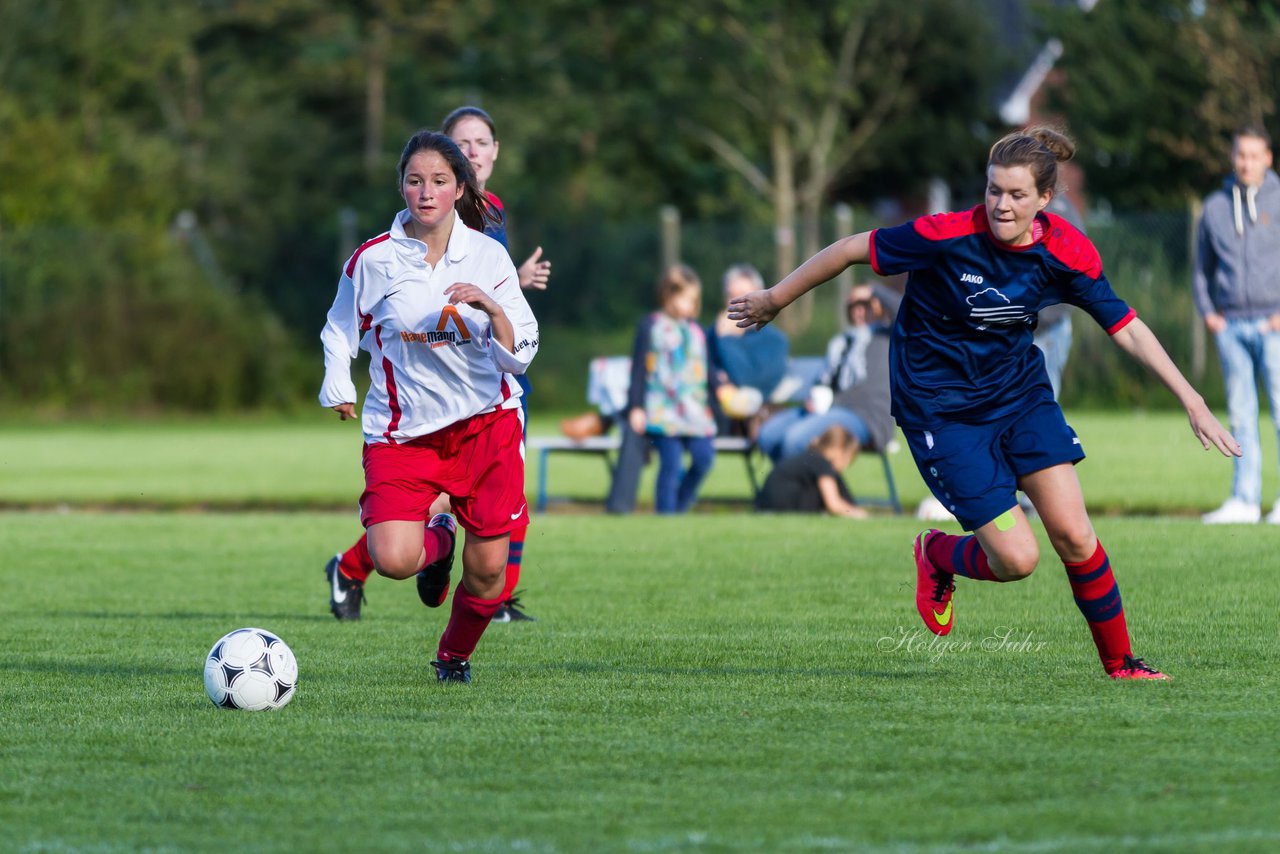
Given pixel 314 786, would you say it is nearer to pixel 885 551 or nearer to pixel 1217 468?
pixel 885 551

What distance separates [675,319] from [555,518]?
173 cm

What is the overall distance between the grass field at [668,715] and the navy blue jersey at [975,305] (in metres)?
0.96

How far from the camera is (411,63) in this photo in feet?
137

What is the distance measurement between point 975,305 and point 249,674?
2633mm

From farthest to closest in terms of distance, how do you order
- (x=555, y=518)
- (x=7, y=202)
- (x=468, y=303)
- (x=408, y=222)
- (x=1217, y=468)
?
1. (x=7, y=202)
2. (x=1217, y=468)
3. (x=555, y=518)
4. (x=408, y=222)
5. (x=468, y=303)

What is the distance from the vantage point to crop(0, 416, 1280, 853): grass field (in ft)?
14.3

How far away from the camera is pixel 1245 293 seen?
448 inches

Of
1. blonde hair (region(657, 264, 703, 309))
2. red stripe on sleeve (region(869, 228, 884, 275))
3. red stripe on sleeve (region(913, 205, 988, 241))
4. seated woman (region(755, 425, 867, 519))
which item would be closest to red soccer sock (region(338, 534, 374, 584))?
red stripe on sleeve (region(869, 228, 884, 275))

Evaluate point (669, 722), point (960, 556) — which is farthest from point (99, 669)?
point (960, 556)

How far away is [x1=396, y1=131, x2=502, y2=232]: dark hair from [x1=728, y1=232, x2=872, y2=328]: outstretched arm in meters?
1.03

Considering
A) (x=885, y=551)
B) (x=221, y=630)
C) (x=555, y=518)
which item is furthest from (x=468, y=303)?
(x=555, y=518)

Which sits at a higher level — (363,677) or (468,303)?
(468,303)

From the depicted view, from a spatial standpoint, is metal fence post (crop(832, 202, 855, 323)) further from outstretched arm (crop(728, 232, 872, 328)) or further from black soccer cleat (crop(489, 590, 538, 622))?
outstretched arm (crop(728, 232, 872, 328))

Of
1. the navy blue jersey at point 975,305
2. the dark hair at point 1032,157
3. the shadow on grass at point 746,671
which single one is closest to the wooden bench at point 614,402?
the shadow on grass at point 746,671
